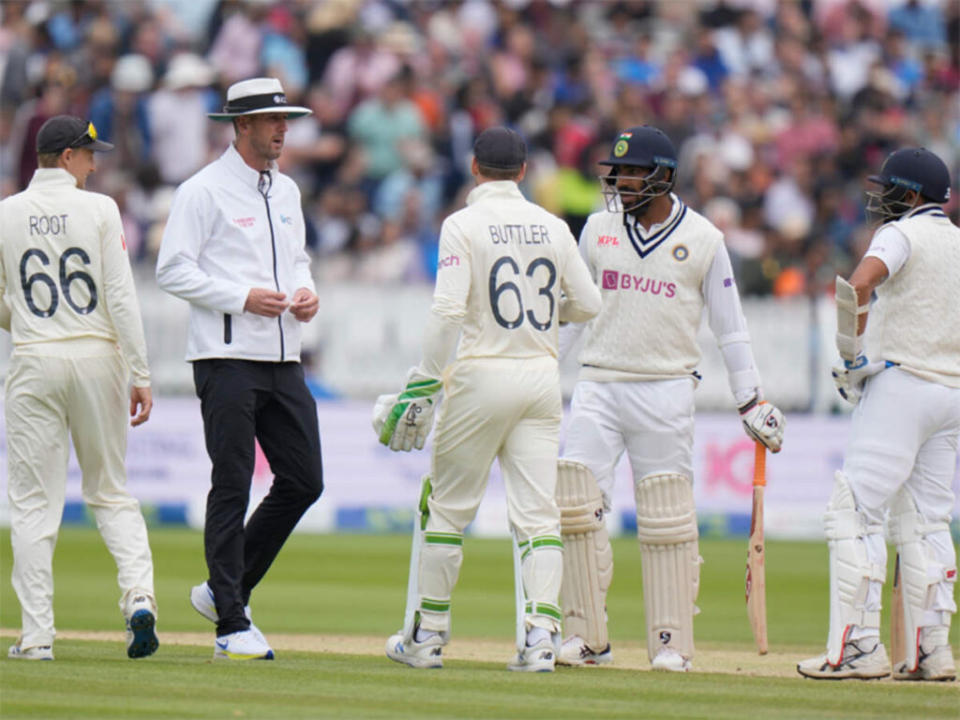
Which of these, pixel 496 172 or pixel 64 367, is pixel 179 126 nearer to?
pixel 64 367

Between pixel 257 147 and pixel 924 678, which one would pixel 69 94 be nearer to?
pixel 257 147

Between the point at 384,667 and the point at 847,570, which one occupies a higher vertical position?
the point at 847,570

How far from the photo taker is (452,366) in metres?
7.51

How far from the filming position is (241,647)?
748 cm

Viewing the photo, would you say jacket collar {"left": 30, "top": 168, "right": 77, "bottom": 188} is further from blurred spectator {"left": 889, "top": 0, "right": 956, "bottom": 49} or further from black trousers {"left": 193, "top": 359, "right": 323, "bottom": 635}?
blurred spectator {"left": 889, "top": 0, "right": 956, "bottom": 49}

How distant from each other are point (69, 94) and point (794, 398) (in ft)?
25.9

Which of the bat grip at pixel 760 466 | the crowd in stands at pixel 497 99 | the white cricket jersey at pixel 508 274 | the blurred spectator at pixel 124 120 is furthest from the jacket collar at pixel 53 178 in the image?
the blurred spectator at pixel 124 120

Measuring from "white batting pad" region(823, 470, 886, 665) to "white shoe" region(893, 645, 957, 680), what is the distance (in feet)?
0.93

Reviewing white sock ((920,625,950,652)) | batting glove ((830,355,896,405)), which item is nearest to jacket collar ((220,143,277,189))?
batting glove ((830,355,896,405))

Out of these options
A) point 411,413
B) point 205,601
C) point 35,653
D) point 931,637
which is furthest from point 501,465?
point 35,653

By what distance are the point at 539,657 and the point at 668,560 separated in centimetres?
82

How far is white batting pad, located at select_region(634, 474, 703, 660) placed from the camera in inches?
305

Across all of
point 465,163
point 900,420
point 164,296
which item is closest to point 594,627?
point 900,420

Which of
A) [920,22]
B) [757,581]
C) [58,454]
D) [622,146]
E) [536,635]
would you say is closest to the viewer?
[536,635]
